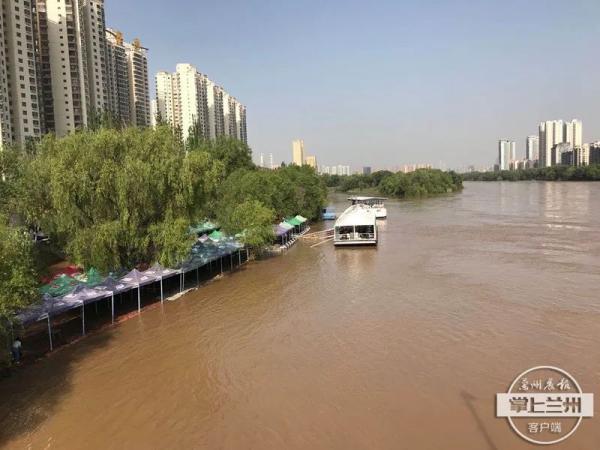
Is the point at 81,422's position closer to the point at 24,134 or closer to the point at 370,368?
the point at 370,368

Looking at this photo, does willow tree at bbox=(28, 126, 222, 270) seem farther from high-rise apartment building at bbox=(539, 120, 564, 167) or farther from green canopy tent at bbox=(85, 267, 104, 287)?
high-rise apartment building at bbox=(539, 120, 564, 167)

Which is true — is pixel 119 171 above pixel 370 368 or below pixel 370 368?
above

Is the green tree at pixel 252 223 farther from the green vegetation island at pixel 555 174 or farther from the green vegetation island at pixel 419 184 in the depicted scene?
the green vegetation island at pixel 555 174

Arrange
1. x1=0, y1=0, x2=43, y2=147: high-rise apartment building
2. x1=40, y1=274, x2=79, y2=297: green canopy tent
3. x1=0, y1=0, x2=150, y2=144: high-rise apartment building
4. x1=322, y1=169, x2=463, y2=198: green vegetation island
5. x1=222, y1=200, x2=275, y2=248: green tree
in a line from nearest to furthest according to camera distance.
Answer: x1=40, y1=274, x2=79, y2=297: green canopy tent
x1=222, y1=200, x2=275, y2=248: green tree
x1=0, y1=0, x2=43, y2=147: high-rise apartment building
x1=0, y1=0, x2=150, y2=144: high-rise apartment building
x1=322, y1=169, x2=463, y2=198: green vegetation island

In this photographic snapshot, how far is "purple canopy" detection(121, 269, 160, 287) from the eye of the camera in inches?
582

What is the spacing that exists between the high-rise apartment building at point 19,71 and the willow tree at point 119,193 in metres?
30.3

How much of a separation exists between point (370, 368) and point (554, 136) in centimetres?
16070

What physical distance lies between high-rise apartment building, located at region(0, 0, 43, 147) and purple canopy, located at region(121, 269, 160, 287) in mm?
33128

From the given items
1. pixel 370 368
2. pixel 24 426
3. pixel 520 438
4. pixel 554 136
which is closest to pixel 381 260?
pixel 370 368

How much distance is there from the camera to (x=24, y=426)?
8.58 meters

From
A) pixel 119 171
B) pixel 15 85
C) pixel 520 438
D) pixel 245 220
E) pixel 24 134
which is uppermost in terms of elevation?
pixel 15 85

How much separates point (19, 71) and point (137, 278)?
127 feet

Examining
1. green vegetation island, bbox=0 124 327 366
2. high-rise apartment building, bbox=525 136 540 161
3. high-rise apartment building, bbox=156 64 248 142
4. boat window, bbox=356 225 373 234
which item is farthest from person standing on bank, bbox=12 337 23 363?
high-rise apartment building, bbox=525 136 540 161

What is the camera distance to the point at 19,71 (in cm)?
4288
